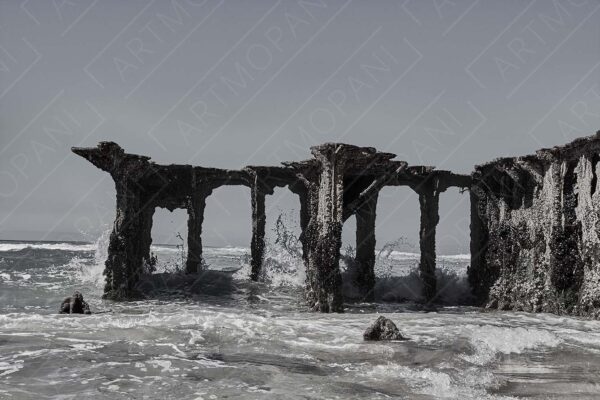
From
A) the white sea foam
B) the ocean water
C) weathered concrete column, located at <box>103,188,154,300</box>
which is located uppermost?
weathered concrete column, located at <box>103,188,154,300</box>

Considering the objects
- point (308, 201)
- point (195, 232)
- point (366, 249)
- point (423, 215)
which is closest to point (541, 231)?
point (423, 215)

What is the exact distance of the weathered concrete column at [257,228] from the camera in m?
22.8

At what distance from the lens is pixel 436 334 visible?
1095 centimetres

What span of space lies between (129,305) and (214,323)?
6.27m

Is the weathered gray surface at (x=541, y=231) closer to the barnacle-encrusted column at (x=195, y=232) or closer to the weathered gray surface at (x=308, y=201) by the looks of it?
the weathered gray surface at (x=308, y=201)

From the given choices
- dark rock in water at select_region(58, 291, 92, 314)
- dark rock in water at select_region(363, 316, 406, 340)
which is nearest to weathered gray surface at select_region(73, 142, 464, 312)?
dark rock in water at select_region(58, 291, 92, 314)

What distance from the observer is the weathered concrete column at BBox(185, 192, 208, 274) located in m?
24.0

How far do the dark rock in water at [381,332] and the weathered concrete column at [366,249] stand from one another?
11266 millimetres

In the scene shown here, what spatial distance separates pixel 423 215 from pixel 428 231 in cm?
67

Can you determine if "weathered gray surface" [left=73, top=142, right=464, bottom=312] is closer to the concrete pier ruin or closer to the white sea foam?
the concrete pier ruin

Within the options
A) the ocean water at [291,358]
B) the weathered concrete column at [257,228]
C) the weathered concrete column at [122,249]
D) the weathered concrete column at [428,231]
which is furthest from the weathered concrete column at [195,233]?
the weathered concrete column at [428,231]

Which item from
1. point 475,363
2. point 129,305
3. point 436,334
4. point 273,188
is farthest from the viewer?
point 273,188

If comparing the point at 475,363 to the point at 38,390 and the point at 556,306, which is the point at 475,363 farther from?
the point at 556,306

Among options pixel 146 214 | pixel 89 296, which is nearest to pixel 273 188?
pixel 146 214
